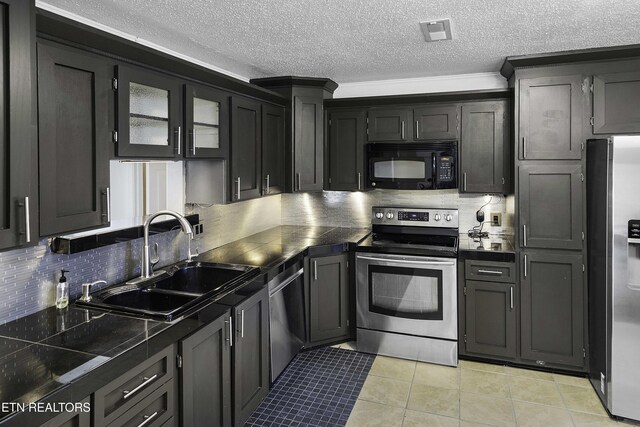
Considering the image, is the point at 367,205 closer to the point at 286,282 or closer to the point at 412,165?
the point at 412,165

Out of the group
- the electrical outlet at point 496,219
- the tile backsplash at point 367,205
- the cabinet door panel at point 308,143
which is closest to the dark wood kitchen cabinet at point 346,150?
the cabinet door panel at point 308,143

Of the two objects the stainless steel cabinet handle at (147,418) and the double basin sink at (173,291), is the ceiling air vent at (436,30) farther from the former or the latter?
the stainless steel cabinet handle at (147,418)

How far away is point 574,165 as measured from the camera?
3.15 m

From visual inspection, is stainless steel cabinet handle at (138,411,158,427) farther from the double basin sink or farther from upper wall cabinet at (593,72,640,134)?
upper wall cabinet at (593,72,640,134)

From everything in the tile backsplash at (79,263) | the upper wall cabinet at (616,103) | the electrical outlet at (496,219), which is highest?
the upper wall cabinet at (616,103)

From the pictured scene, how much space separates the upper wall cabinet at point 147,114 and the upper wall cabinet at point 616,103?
2776mm

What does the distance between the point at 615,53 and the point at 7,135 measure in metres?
3.47

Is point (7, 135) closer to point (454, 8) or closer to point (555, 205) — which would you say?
point (454, 8)

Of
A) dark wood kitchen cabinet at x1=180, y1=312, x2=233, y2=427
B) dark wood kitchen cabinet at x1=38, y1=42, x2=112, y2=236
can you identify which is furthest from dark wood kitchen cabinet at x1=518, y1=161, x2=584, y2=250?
dark wood kitchen cabinet at x1=38, y1=42, x2=112, y2=236

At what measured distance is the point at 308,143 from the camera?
4012mm

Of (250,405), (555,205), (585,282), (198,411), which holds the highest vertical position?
(555,205)

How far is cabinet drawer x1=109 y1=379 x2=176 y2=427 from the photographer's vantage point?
169 centimetres

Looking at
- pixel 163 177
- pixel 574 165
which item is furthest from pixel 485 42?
pixel 163 177

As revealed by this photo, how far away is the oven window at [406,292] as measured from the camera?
134 inches
